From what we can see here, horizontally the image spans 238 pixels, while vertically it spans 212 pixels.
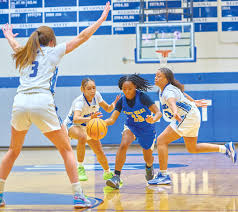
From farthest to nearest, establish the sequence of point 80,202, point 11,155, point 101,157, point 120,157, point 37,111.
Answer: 1. point 101,157
2. point 120,157
3. point 11,155
4. point 80,202
5. point 37,111

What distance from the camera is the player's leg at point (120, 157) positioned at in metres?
5.47

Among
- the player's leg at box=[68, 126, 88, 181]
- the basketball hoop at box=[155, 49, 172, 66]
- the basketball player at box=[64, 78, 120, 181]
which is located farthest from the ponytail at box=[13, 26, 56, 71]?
the basketball hoop at box=[155, 49, 172, 66]

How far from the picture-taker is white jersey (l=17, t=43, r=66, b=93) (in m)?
4.27

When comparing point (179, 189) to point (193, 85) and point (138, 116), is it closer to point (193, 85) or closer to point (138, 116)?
point (138, 116)

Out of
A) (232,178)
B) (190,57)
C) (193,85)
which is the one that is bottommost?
(232,178)

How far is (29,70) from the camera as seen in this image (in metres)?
4.31

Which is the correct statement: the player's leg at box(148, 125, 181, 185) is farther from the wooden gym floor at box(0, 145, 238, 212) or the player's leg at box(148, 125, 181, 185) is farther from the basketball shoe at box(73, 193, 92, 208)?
the basketball shoe at box(73, 193, 92, 208)

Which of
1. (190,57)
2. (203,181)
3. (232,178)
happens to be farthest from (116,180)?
(190,57)

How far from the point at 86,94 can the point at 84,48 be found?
6594mm

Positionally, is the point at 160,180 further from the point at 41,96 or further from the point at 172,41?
the point at 172,41

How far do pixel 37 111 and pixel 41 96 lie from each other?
0.49 ft

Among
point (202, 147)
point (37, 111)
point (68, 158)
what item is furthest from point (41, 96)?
point (202, 147)

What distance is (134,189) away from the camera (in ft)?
17.9

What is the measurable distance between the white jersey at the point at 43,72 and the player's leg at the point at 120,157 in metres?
1.67
